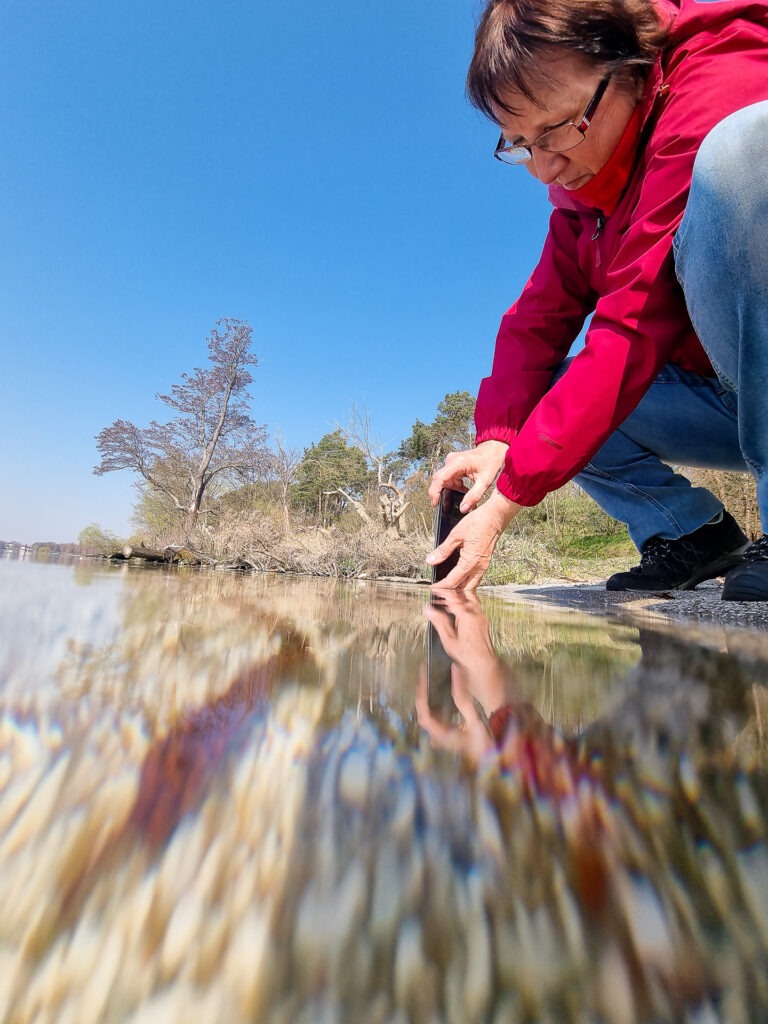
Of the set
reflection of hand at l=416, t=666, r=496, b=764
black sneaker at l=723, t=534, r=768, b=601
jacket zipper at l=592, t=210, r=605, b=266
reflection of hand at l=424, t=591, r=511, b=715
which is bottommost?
reflection of hand at l=416, t=666, r=496, b=764

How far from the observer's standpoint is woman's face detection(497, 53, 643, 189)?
3.61 feet

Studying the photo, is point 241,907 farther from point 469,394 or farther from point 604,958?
Answer: point 469,394

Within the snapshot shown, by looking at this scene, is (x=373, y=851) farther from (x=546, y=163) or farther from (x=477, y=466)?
(x=546, y=163)

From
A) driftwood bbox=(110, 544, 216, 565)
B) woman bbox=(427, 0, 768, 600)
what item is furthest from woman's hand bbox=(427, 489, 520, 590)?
driftwood bbox=(110, 544, 216, 565)

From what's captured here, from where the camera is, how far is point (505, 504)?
1125mm

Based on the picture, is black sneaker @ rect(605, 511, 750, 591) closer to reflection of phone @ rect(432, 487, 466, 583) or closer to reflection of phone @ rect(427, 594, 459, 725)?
reflection of phone @ rect(432, 487, 466, 583)

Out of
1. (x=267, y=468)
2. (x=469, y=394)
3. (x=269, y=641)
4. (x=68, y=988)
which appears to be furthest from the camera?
(x=469, y=394)

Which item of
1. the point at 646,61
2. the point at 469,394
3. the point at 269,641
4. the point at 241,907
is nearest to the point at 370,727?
the point at 241,907

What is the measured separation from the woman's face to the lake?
1.17m

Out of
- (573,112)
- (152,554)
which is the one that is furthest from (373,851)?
(152,554)

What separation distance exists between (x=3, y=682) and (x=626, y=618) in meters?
1.13

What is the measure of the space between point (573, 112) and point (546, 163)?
0.14 meters

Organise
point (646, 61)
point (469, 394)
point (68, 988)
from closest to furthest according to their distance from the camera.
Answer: point (68, 988) → point (646, 61) → point (469, 394)

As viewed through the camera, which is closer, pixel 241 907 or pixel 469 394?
pixel 241 907
